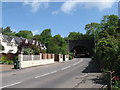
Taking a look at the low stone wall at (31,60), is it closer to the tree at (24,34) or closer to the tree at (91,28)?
the tree at (91,28)

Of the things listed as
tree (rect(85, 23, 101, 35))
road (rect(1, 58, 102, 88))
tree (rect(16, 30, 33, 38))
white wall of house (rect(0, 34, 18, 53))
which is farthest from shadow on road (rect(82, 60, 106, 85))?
tree (rect(16, 30, 33, 38))

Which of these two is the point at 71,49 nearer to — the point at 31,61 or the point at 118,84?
the point at 31,61

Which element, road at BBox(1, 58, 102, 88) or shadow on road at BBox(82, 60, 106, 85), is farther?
shadow on road at BBox(82, 60, 106, 85)

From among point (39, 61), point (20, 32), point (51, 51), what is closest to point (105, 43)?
point (39, 61)

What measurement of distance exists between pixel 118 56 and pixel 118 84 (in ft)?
10.3

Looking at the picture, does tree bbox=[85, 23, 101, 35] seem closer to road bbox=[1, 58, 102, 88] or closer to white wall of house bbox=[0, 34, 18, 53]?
white wall of house bbox=[0, 34, 18, 53]

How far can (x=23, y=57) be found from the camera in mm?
29484

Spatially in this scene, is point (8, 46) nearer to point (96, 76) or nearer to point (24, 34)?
point (96, 76)

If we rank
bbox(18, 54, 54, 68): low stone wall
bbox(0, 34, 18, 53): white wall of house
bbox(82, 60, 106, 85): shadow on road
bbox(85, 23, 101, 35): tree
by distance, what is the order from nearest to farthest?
bbox(82, 60, 106, 85): shadow on road, bbox(18, 54, 54, 68): low stone wall, bbox(0, 34, 18, 53): white wall of house, bbox(85, 23, 101, 35): tree

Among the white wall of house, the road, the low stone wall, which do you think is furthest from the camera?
the white wall of house

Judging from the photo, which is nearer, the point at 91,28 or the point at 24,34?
the point at 91,28

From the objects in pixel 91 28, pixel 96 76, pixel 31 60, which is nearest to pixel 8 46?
pixel 31 60

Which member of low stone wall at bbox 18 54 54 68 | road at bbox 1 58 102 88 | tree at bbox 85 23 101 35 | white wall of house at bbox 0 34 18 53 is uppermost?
tree at bbox 85 23 101 35

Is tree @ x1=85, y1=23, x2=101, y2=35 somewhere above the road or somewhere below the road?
above
